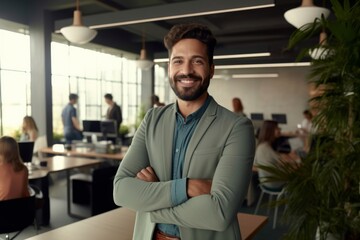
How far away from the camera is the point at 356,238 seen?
1.90 meters

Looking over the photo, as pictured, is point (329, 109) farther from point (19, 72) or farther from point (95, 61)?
point (95, 61)

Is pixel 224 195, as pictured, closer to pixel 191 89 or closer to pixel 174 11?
pixel 191 89

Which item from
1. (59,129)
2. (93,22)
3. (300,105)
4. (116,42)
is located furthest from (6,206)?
(300,105)

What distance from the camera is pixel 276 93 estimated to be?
13.1m

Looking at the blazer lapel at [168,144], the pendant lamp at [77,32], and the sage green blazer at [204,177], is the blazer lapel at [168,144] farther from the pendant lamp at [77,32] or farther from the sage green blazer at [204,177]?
the pendant lamp at [77,32]

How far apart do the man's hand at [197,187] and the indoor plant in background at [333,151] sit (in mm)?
893

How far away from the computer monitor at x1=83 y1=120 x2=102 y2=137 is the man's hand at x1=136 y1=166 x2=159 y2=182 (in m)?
5.10

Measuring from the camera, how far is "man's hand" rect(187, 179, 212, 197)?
4.00 ft

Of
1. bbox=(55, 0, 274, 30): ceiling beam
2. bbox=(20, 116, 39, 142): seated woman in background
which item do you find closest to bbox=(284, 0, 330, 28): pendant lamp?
bbox=(55, 0, 274, 30): ceiling beam

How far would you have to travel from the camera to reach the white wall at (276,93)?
12.6 m

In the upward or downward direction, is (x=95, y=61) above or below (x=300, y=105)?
above

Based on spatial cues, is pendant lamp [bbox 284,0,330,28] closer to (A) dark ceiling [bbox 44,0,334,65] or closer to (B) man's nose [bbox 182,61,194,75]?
(A) dark ceiling [bbox 44,0,334,65]

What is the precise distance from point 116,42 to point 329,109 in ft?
26.1

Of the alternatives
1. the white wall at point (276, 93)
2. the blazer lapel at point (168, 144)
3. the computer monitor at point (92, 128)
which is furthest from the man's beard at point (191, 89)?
the white wall at point (276, 93)
